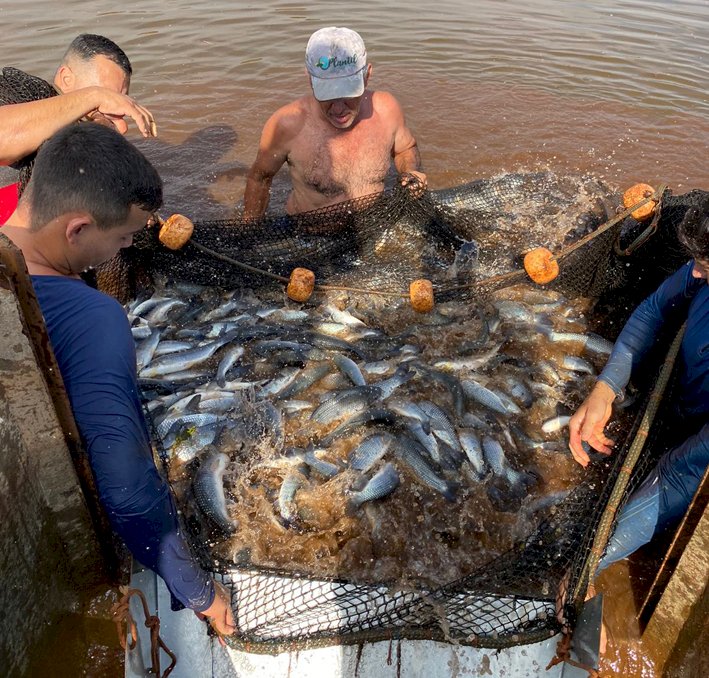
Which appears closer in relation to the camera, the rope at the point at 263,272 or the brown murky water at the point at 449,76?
the rope at the point at 263,272

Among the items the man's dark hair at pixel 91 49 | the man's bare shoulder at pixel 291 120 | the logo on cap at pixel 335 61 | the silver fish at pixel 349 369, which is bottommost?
the silver fish at pixel 349 369

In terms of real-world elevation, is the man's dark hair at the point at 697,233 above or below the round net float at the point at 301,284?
above

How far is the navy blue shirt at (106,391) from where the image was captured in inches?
77.1

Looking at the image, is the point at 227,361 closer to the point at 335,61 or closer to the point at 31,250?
the point at 31,250

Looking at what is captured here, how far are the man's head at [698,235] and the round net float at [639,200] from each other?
63.8 inches

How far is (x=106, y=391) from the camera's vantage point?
1.99 metres

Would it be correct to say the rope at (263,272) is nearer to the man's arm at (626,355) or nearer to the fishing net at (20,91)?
the fishing net at (20,91)

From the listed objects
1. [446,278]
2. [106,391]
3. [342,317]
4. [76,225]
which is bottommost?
[342,317]

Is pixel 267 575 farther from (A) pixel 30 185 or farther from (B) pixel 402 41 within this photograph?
(B) pixel 402 41

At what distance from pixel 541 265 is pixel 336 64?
2.66m

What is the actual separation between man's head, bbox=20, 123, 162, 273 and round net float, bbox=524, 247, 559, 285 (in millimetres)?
3229

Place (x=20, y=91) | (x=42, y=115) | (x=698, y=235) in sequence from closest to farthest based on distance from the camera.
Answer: (x=698, y=235) → (x=42, y=115) → (x=20, y=91)

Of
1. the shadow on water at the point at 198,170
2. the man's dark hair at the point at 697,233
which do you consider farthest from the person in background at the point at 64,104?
the man's dark hair at the point at 697,233

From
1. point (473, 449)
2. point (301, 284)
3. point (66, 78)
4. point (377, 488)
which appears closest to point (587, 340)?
point (473, 449)
